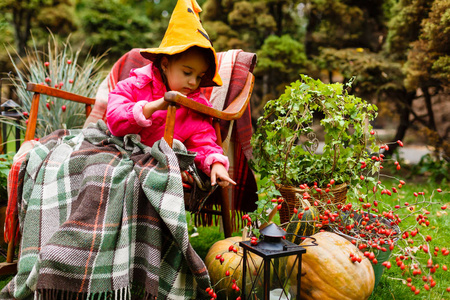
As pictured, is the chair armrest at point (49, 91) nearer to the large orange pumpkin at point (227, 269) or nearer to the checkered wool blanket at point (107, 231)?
the checkered wool blanket at point (107, 231)

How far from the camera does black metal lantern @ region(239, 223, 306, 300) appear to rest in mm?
1095

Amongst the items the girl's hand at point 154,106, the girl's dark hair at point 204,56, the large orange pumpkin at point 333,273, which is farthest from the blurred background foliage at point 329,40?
the large orange pumpkin at point 333,273

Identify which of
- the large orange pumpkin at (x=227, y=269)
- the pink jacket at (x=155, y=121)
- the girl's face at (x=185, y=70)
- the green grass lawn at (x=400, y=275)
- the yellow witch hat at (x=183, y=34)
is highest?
the yellow witch hat at (x=183, y=34)

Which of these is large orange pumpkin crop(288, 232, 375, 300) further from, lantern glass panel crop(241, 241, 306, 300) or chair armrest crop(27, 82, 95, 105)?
chair armrest crop(27, 82, 95, 105)

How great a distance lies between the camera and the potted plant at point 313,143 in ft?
5.60

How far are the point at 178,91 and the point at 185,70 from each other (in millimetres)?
115

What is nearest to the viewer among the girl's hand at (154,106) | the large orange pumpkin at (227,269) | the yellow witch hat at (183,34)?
the large orange pumpkin at (227,269)

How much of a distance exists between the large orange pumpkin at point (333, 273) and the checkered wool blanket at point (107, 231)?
0.39m

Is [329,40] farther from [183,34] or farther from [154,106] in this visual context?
[154,106]

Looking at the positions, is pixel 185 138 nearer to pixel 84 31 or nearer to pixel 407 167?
pixel 407 167

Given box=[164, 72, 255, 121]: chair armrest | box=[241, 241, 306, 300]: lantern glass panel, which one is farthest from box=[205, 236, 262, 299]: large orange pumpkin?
box=[164, 72, 255, 121]: chair armrest

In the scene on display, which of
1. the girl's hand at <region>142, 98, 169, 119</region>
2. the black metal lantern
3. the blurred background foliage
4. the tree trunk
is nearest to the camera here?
the black metal lantern

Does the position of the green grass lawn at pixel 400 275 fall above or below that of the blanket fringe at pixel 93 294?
below

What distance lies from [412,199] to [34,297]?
2955mm
